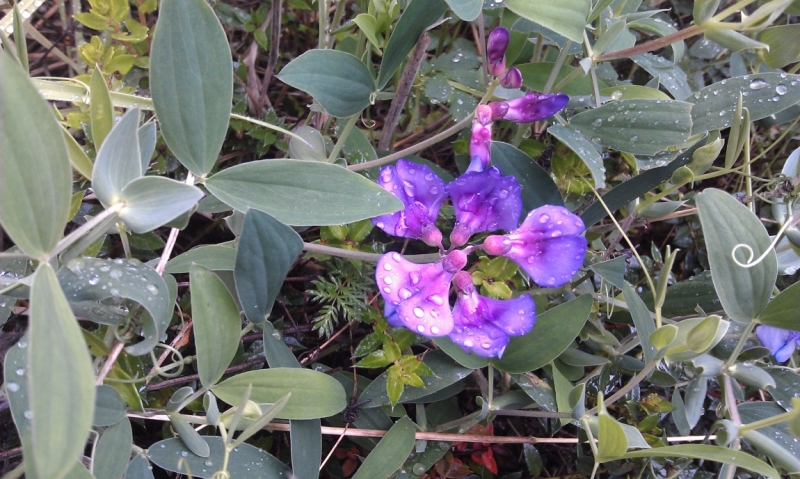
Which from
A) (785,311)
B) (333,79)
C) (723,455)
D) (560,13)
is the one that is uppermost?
(560,13)

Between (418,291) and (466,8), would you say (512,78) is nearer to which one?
(466,8)

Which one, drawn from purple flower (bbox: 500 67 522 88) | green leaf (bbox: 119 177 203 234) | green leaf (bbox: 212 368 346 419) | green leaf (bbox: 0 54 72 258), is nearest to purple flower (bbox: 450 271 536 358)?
green leaf (bbox: 212 368 346 419)

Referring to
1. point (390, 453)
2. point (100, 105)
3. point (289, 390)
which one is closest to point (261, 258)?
point (289, 390)

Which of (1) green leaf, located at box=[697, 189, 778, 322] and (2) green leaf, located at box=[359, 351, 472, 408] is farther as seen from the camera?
(2) green leaf, located at box=[359, 351, 472, 408]

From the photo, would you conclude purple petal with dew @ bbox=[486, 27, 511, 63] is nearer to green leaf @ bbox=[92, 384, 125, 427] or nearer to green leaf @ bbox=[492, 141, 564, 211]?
green leaf @ bbox=[492, 141, 564, 211]

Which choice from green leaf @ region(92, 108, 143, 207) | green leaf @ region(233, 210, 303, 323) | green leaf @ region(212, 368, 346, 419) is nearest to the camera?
green leaf @ region(92, 108, 143, 207)

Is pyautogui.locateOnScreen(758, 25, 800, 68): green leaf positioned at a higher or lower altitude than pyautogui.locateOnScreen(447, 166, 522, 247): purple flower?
higher

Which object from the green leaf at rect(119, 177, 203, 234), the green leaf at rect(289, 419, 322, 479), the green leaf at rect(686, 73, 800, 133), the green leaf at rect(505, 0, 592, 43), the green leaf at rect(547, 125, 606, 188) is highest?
the green leaf at rect(505, 0, 592, 43)
